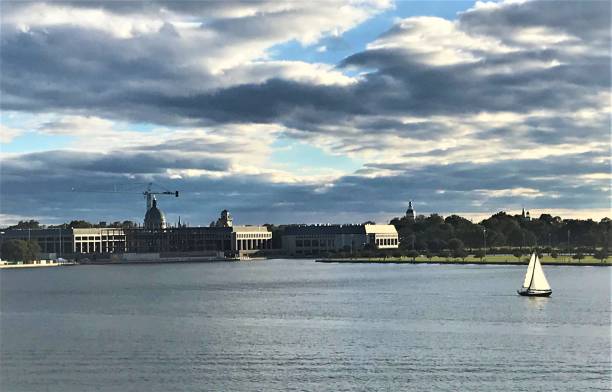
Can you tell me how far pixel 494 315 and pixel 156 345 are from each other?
3355cm

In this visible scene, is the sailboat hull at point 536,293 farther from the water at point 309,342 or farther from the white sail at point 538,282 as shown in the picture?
the water at point 309,342

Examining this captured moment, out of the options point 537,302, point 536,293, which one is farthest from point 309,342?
point 536,293

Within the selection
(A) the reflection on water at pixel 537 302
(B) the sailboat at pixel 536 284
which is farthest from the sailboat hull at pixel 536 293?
(A) the reflection on water at pixel 537 302


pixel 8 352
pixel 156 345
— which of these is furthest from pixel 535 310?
pixel 8 352

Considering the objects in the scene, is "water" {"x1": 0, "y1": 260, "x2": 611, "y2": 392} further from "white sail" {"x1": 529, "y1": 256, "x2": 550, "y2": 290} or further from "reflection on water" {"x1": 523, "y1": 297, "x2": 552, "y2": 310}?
"white sail" {"x1": 529, "y1": 256, "x2": 550, "y2": 290}

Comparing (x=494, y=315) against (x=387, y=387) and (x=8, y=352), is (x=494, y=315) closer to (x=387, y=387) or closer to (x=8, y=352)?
(x=387, y=387)

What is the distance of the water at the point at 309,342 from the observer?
51.4 metres

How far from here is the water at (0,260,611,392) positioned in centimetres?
5144

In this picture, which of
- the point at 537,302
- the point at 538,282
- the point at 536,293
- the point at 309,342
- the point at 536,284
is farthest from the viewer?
the point at 538,282

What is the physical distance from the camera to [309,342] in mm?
65875

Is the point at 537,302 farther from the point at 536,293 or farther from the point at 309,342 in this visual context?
the point at 309,342

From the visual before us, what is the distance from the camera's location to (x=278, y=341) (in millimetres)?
66750

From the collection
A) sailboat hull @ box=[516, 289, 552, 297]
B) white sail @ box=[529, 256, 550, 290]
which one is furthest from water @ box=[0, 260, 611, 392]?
white sail @ box=[529, 256, 550, 290]

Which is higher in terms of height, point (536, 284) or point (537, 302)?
point (536, 284)
